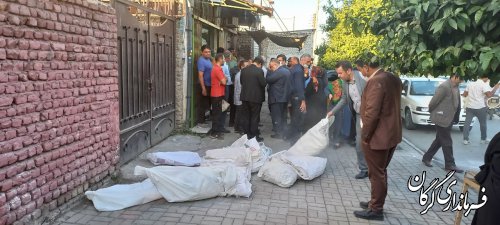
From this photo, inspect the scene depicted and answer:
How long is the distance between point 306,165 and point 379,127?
1642 mm

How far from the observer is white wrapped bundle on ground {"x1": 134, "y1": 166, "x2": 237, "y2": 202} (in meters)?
4.56

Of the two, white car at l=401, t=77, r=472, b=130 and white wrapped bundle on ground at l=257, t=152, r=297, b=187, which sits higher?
white car at l=401, t=77, r=472, b=130

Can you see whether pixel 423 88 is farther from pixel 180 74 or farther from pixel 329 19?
pixel 329 19

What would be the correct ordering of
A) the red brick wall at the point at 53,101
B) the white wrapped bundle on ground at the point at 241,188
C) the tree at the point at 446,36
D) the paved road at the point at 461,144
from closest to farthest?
the tree at the point at 446,36 < the red brick wall at the point at 53,101 < the white wrapped bundle on ground at the point at 241,188 < the paved road at the point at 461,144

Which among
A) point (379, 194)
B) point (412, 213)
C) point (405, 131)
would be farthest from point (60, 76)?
point (405, 131)

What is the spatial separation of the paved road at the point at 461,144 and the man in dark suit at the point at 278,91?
3.27m

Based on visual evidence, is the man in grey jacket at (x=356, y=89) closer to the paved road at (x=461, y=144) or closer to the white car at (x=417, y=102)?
the paved road at (x=461, y=144)

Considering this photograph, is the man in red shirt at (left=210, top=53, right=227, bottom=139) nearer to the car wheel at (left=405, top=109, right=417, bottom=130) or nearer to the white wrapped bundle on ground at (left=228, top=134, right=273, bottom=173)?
the white wrapped bundle on ground at (left=228, top=134, right=273, bottom=173)

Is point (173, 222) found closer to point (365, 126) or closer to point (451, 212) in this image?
point (365, 126)

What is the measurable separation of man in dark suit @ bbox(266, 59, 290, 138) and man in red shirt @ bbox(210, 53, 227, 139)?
3.34 feet

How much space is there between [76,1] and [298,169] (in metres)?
3.52

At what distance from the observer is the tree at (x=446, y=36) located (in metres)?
2.22

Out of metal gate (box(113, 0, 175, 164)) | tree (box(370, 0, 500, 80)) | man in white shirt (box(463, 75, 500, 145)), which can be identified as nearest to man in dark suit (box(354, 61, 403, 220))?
tree (box(370, 0, 500, 80))

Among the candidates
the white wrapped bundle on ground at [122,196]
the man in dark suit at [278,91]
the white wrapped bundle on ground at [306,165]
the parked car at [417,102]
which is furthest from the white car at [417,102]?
the white wrapped bundle on ground at [122,196]
